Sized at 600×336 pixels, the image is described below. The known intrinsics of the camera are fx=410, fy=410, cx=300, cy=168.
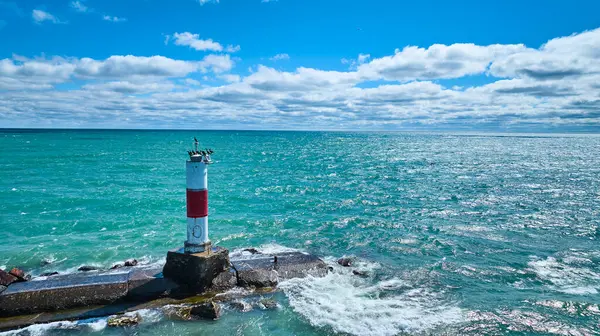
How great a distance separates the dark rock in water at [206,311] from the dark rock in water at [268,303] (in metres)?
1.07

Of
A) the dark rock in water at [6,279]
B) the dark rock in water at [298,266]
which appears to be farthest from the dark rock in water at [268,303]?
the dark rock in water at [6,279]

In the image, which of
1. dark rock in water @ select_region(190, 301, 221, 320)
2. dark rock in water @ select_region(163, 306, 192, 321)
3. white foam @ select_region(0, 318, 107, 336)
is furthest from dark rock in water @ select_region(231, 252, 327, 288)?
white foam @ select_region(0, 318, 107, 336)

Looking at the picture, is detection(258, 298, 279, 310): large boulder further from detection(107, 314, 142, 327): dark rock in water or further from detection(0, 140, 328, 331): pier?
detection(107, 314, 142, 327): dark rock in water

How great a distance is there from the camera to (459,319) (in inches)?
362

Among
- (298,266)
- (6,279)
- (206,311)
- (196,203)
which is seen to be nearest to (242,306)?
(206,311)

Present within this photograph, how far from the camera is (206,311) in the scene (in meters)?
8.84

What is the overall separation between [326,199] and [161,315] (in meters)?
18.0

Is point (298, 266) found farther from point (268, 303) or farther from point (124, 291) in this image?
point (124, 291)

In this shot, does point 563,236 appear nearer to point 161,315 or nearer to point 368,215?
point 368,215

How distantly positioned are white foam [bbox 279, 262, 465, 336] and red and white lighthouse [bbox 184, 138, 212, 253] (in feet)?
8.12

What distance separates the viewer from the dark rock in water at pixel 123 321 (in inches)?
332

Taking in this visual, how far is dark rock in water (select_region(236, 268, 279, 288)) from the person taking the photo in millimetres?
10406

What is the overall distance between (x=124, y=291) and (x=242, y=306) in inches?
107

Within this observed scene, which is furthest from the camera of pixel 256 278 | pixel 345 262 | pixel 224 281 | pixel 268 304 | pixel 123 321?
pixel 345 262
